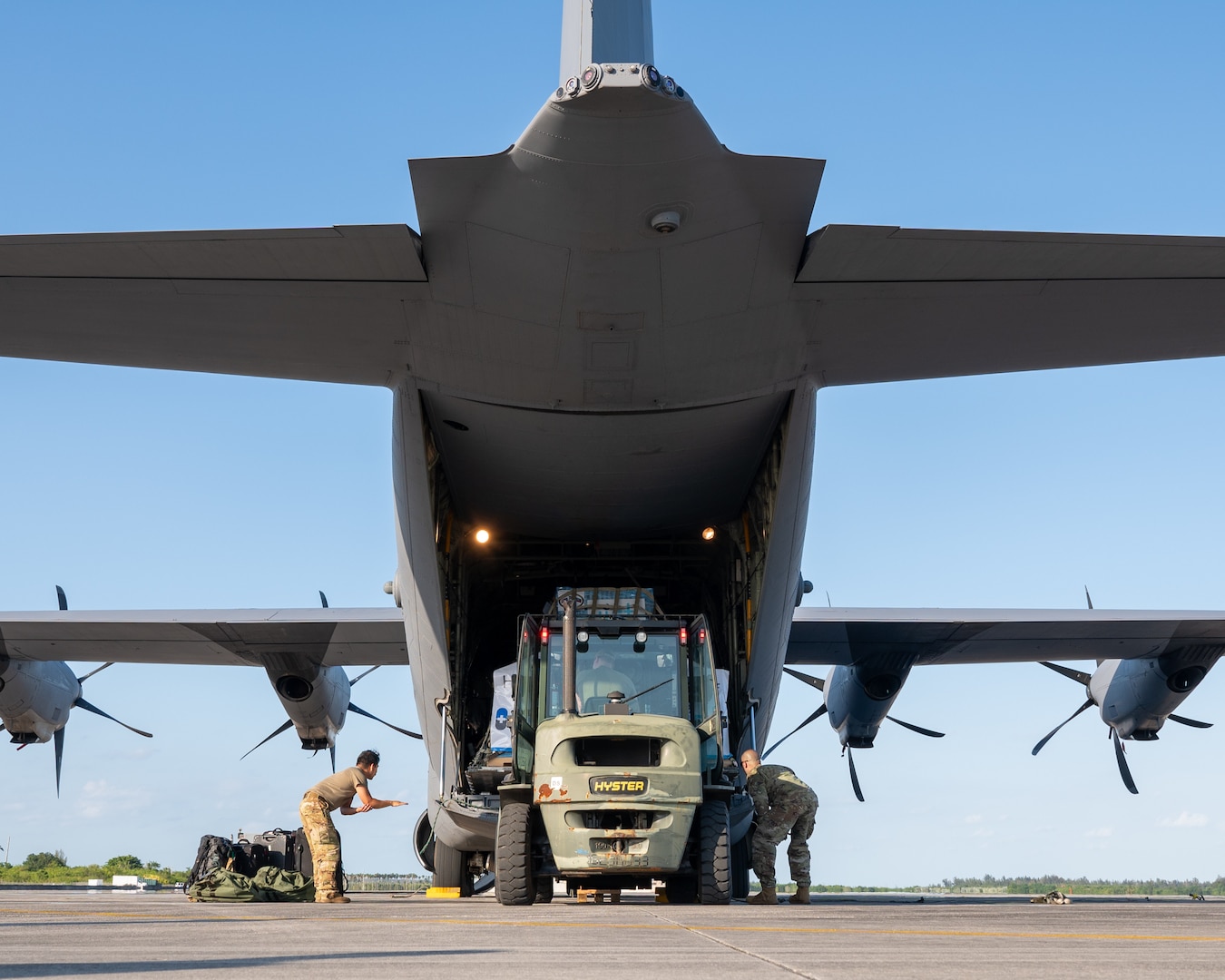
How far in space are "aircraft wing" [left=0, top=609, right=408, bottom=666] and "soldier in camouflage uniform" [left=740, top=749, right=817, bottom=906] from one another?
6164 mm

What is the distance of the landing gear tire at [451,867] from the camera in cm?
1359

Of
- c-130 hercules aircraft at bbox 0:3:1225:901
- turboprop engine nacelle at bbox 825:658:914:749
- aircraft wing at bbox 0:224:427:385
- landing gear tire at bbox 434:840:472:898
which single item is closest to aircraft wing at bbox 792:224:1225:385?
c-130 hercules aircraft at bbox 0:3:1225:901

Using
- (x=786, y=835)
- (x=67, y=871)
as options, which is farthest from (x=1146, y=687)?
(x=67, y=871)

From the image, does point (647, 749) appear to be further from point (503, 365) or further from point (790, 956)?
point (790, 956)

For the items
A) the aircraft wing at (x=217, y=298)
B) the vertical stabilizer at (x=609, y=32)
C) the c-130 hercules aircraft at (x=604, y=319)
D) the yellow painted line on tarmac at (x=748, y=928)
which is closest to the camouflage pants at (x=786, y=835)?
the c-130 hercules aircraft at (x=604, y=319)

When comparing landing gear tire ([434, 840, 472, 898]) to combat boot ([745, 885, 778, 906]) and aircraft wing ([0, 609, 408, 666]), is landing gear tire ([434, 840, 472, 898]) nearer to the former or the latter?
aircraft wing ([0, 609, 408, 666])

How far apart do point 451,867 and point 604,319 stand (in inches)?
310

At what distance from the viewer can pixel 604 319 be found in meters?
8.49

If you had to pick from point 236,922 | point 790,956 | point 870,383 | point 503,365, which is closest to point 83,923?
point 236,922

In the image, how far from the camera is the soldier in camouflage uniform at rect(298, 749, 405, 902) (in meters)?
10.0

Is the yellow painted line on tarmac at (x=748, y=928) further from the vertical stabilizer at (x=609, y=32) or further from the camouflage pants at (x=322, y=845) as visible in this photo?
the vertical stabilizer at (x=609, y=32)

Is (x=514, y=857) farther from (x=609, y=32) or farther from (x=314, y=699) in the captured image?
(x=314, y=699)

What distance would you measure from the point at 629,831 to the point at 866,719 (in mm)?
9722

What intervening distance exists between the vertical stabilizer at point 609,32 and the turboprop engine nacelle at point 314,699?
36.8 feet
